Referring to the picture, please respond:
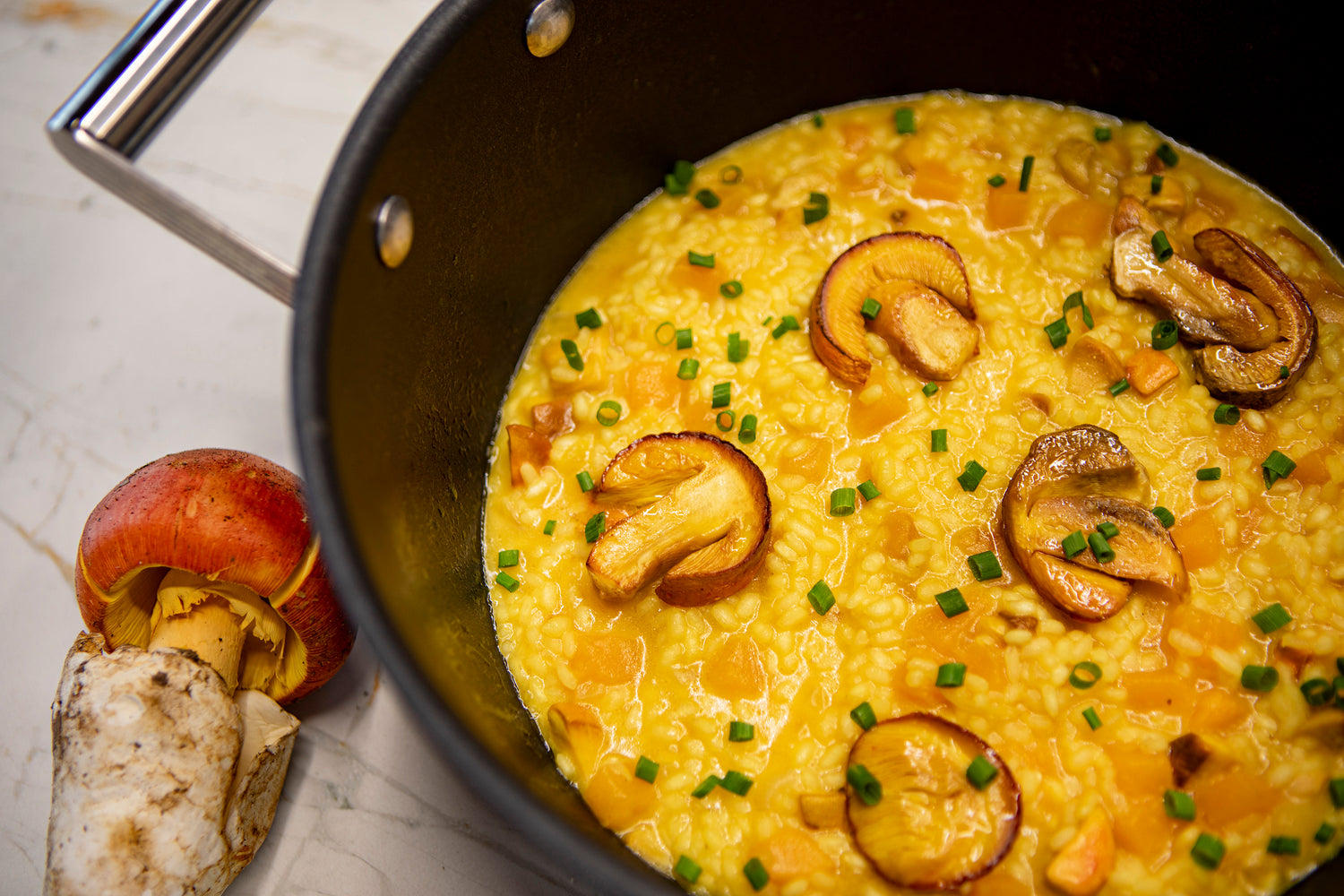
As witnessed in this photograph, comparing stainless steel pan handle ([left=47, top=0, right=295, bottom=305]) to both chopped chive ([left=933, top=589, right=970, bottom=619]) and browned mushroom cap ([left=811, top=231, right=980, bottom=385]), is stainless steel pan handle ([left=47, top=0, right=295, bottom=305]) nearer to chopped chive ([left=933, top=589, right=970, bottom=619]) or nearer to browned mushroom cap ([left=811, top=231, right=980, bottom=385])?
browned mushroom cap ([left=811, top=231, right=980, bottom=385])

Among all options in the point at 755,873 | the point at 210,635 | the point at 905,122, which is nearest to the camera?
the point at 755,873

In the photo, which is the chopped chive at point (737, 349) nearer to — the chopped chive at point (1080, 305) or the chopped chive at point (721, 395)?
the chopped chive at point (721, 395)

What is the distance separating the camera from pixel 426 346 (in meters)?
2.34

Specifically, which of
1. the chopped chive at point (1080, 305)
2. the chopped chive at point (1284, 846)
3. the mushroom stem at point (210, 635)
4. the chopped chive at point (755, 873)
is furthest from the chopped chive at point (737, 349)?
the chopped chive at point (1284, 846)

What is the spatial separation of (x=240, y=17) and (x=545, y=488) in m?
1.27

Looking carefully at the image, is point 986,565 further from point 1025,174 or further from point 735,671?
point 1025,174

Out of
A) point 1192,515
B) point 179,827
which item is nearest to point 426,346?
point 179,827

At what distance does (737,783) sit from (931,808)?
416 millimetres

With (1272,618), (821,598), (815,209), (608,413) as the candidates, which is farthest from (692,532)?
(1272,618)

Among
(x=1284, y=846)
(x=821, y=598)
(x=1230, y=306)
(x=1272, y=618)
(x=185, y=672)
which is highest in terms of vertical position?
(x=1230, y=306)

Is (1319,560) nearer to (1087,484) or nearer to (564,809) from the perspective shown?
(1087,484)

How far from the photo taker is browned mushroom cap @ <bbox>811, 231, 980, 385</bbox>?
8.02 ft

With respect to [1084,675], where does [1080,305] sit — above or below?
above

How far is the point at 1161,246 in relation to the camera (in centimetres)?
250
